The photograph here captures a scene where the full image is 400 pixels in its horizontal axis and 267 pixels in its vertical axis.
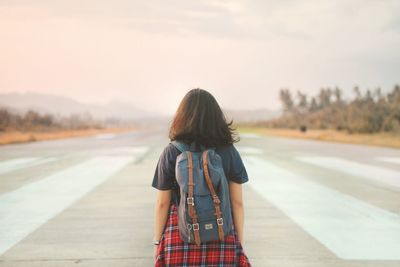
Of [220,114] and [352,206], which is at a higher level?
[220,114]

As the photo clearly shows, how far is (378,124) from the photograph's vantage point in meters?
37.6

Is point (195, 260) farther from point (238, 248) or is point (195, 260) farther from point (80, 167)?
point (80, 167)

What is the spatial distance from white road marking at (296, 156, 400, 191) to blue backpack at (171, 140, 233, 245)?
9154mm

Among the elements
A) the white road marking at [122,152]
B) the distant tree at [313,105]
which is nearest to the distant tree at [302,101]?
the distant tree at [313,105]

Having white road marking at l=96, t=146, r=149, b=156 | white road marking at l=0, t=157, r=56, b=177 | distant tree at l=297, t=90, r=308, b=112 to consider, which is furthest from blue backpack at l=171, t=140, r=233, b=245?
distant tree at l=297, t=90, r=308, b=112

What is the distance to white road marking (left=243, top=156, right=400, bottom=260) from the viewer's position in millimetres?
6160

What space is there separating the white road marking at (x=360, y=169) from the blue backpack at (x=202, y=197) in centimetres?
915

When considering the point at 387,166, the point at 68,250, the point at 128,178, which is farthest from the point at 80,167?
the point at 68,250

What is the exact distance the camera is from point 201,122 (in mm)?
3361

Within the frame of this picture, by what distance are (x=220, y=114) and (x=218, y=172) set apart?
40cm

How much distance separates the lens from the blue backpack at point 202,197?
317cm

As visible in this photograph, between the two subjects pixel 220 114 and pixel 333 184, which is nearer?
pixel 220 114

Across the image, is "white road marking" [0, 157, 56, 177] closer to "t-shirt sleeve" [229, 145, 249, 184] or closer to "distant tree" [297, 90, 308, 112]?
"t-shirt sleeve" [229, 145, 249, 184]

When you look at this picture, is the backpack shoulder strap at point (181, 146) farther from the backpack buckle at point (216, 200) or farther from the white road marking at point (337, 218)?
the white road marking at point (337, 218)
